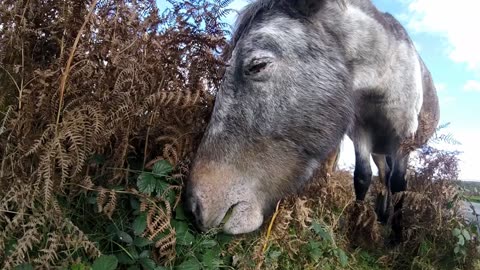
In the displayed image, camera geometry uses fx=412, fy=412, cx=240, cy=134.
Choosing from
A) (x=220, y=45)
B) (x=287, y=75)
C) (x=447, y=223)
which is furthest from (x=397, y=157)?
(x=220, y=45)

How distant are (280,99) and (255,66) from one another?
0.26 metres

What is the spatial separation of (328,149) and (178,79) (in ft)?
3.72

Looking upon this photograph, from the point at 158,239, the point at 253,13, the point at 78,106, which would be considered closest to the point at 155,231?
the point at 158,239

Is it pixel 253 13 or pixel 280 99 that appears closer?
pixel 280 99

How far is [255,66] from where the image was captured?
2.62m

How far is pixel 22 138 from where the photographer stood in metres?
2.04

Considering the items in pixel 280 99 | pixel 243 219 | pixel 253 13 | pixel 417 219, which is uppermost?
pixel 253 13

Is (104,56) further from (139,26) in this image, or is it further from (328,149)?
(328,149)

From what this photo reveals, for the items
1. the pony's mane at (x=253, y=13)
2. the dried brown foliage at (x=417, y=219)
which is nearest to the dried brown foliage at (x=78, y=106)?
the pony's mane at (x=253, y=13)

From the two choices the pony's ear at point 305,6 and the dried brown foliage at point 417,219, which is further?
the dried brown foliage at point 417,219

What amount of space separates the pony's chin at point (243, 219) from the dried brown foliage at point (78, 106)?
391 millimetres

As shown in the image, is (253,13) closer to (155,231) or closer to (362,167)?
(155,231)

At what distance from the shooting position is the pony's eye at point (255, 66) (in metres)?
2.62

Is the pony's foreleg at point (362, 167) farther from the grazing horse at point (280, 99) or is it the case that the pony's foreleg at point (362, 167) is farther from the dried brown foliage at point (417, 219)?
the grazing horse at point (280, 99)
